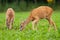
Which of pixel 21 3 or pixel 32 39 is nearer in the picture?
pixel 32 39

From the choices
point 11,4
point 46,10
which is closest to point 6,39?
point 46,10

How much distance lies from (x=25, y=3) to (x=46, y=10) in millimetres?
25977

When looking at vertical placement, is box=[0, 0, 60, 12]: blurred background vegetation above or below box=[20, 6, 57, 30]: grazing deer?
below

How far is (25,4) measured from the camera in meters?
39.3

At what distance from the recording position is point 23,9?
122 ft

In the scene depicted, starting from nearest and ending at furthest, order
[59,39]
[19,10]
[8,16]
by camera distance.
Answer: [59,39], [8,16], [19,10]

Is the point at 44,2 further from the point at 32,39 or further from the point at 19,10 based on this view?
the point at 32,39

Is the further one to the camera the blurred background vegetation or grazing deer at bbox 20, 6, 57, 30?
the blurred background vegetation

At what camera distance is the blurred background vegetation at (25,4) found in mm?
37656

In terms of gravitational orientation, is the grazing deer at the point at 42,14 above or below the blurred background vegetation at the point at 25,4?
above

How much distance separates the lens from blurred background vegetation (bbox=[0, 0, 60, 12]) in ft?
124

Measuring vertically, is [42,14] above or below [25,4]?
above

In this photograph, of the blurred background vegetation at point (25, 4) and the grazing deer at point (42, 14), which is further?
the blurred background vegetation at point (25, 4)

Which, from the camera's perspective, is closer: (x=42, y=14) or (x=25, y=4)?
(x=42, y=14)
